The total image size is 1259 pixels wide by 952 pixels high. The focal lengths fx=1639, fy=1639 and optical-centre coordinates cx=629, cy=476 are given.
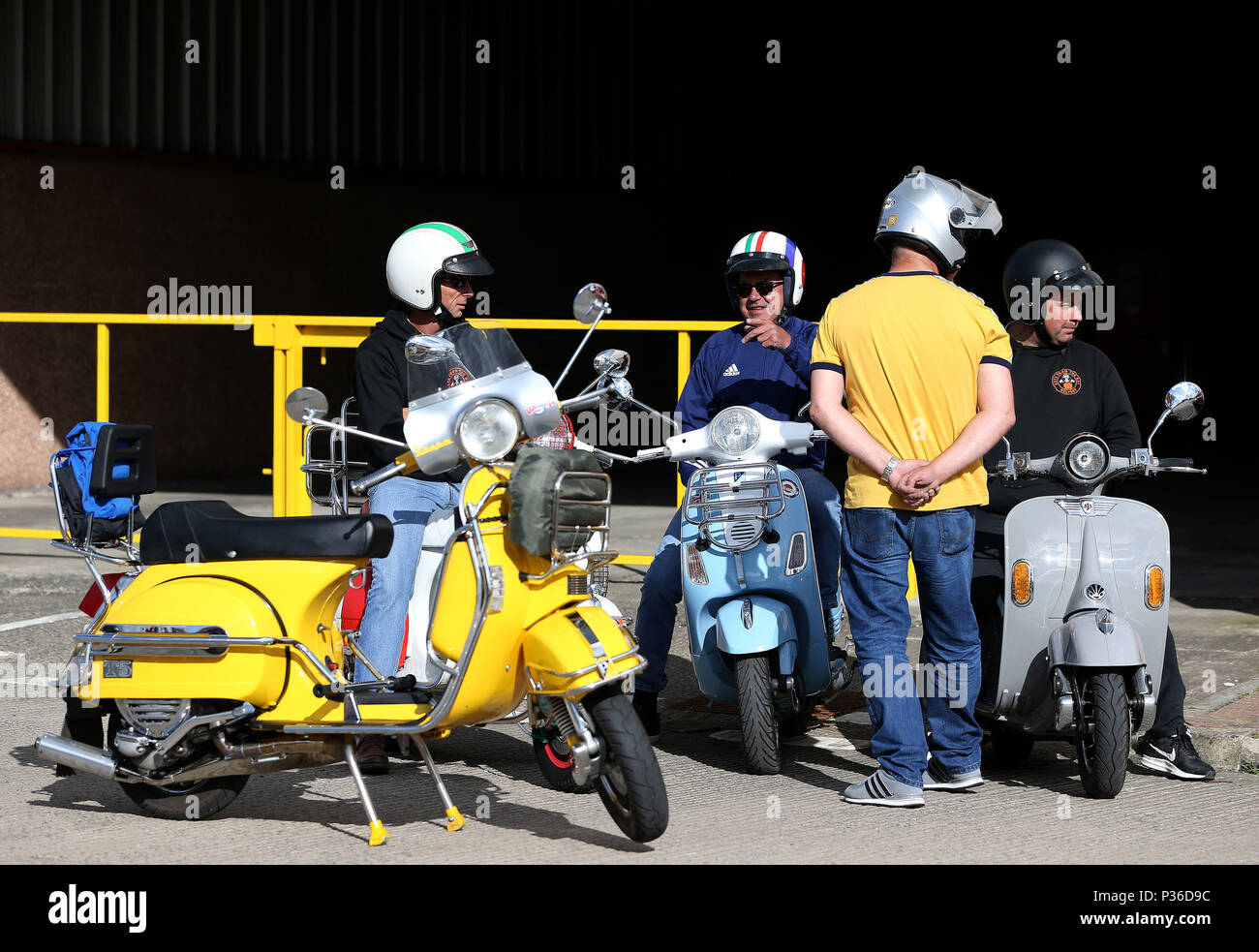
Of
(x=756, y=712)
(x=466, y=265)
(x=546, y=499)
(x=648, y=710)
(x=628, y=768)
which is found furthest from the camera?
(x=648, y=710)

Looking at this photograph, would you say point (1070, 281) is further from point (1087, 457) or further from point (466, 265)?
point (466, 265)

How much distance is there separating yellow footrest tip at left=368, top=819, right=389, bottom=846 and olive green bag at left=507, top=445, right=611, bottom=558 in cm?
90

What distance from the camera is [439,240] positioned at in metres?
5.56

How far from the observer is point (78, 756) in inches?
189

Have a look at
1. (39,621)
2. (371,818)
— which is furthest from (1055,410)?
(39,621)

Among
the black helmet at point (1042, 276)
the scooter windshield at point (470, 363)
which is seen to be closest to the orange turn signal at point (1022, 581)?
the black helmet at point (1042, 276)

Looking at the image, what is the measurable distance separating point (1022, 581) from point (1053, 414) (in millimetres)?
661

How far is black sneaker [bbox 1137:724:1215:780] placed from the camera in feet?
17.8

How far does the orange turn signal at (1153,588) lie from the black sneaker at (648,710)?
1.81 metres

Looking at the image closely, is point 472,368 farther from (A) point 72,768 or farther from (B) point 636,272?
(B) point 636,272

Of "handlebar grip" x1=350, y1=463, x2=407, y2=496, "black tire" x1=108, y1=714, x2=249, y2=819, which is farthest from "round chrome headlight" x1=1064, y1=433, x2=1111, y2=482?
"black tire" x1=108, y1=714, x2=249, y2=819
